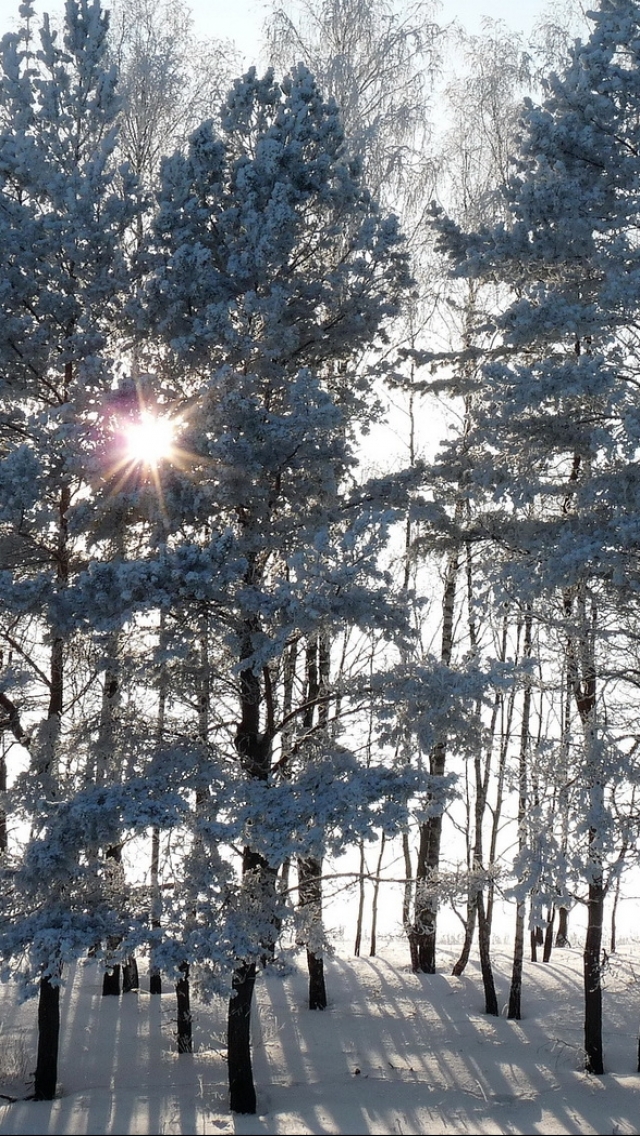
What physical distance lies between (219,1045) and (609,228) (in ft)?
37.6

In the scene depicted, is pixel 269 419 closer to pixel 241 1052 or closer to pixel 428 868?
pixel 241 1052

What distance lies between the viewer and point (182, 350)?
9539mm

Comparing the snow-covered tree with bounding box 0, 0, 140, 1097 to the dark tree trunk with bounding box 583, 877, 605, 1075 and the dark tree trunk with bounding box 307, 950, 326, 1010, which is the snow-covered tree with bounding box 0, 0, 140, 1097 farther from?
Result: the dark tree trunk with bounding box 583, 877, 605, 1075

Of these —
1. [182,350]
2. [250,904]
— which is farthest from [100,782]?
[182,350]

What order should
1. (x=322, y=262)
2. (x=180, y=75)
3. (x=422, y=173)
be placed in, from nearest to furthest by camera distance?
1. (x=322, y=262)
2. (x=180, y=75)
3. (x=422, y=173)

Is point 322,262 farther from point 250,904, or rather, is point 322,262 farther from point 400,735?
point 250,904

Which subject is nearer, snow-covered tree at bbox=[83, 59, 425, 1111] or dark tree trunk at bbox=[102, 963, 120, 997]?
snow-covered tree at bbox=[83, 59, 425, 1111]

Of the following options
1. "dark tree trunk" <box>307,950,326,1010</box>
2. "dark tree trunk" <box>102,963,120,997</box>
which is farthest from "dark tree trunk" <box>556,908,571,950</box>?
"dark tree trunk" <box>102,963,120,997</box>

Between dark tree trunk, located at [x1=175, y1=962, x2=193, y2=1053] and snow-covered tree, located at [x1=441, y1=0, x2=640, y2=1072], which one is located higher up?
snow-covered tree, located at [x1=441, y1=0, x2=640, y2=1072]

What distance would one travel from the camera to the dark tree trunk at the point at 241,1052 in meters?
9.59

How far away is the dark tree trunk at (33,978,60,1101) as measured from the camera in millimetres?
9977

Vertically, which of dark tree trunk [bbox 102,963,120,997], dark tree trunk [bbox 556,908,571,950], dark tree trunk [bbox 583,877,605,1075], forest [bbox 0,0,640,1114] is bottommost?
dark tree trunk [bbox 556,908,571,950]

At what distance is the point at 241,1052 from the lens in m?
9.78

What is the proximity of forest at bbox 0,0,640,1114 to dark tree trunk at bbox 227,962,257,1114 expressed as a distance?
3cm
